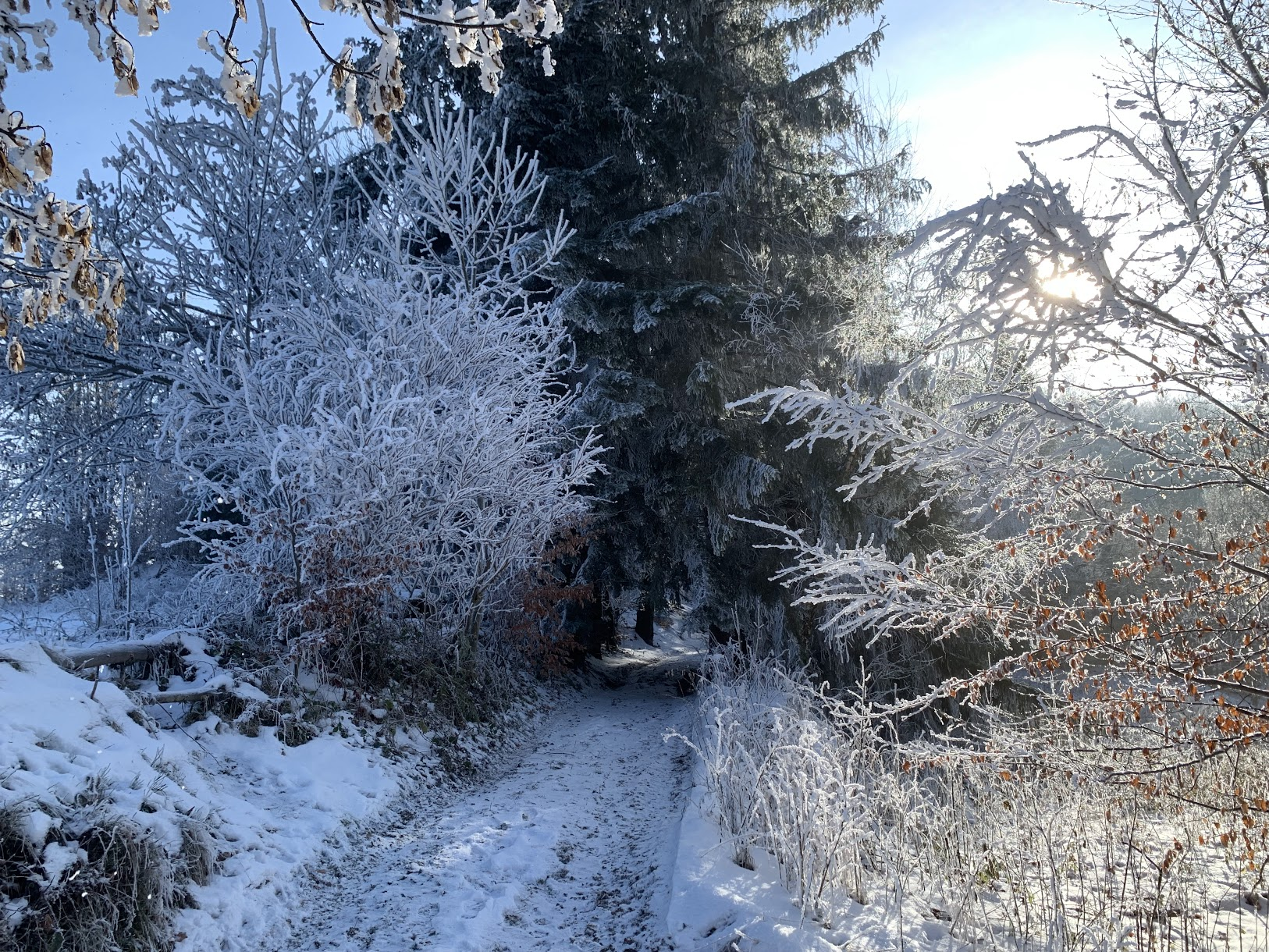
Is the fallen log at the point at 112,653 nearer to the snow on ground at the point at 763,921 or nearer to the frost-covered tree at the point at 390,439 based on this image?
the frost-covered tree at the point at 390,439

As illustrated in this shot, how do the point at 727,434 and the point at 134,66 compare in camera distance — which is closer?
the point at 134,66

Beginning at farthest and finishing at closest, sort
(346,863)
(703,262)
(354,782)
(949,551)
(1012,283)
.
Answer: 1. (703,262)
2. (949,551)
3. (354,782)
4. (346,863)
5. (1012,283)

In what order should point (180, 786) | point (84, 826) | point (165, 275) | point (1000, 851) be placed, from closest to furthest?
point (84, 826) → point (180, 786) → point (1000, 851) → point (165, 275)

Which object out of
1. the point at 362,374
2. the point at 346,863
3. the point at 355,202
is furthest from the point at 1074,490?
the point at 355,202

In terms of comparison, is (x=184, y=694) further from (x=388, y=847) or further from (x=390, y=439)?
(x=390, y=439)

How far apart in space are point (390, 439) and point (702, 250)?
333 inches

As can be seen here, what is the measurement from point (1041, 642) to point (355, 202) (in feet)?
35.9

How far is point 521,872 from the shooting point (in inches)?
188

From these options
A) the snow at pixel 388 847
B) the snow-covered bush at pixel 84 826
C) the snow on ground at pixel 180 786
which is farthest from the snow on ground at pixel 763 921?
the snow-covered bush at pixel 84 826

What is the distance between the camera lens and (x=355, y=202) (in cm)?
1123

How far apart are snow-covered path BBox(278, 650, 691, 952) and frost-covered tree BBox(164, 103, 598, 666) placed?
2.42 meters

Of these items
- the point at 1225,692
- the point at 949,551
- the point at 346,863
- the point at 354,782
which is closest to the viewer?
the point at 1225,692

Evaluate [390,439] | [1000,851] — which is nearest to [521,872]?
[1000,851]

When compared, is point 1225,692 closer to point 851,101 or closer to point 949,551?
point 949,551
